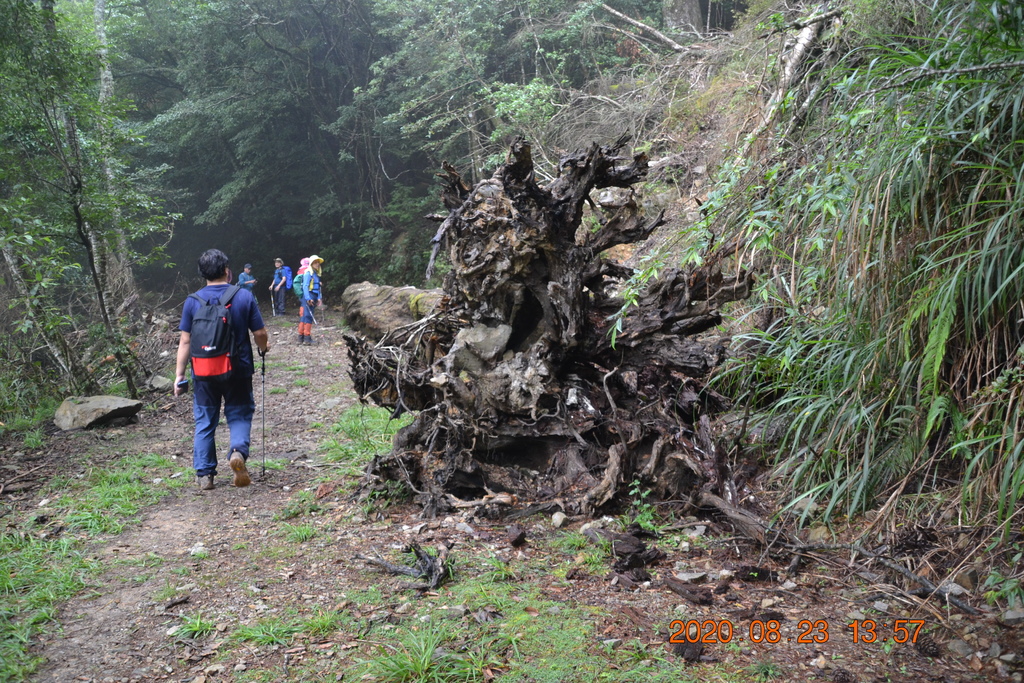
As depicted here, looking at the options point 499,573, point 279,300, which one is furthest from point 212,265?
point 279,300

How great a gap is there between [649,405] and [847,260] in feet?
5.29

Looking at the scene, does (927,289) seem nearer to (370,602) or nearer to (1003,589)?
(1003,589)

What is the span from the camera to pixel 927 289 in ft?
11.0

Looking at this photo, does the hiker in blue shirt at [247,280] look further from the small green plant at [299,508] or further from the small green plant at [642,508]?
the small green plant at [642,508]

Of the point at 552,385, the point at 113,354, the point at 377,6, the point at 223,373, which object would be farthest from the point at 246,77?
the point at 552,385

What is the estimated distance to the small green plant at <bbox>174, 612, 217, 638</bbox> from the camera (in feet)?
10.3

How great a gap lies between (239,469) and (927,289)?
4.71 meters

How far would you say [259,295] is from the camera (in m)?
22.5

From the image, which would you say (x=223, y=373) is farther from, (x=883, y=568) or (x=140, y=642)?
(x=883, y=568)

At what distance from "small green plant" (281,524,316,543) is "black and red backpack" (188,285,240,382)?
4.52 ft

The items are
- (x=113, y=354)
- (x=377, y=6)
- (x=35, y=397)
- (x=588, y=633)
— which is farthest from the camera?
(x=377, y=6)

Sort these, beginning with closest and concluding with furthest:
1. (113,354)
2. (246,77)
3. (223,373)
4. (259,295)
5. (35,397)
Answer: (223,373) < (35,397) < (113,354) < (246,77) < (259,295)

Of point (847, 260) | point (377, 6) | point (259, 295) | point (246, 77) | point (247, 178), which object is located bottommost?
point (259, 295)
